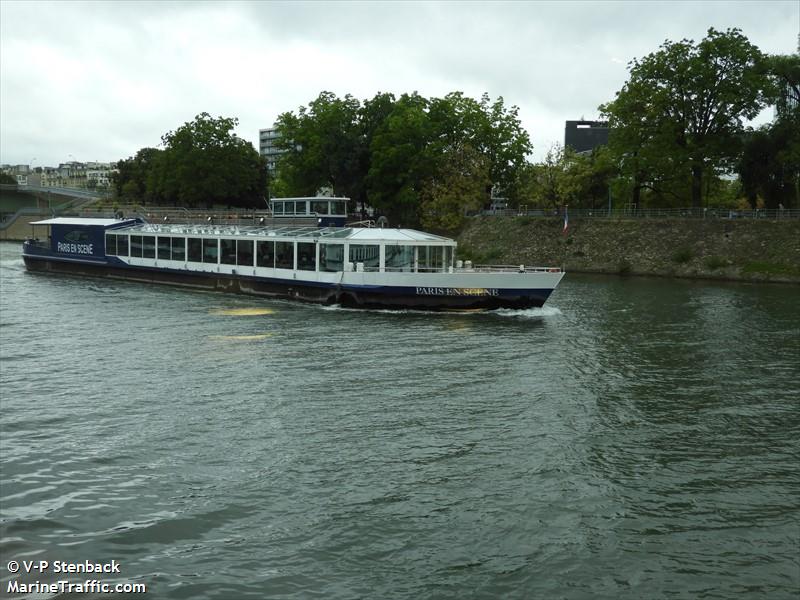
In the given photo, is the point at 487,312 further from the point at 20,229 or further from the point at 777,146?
the point at 20,229

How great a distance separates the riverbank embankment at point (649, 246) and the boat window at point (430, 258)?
97.7 feet

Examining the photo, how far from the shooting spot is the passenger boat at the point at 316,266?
37.5 meters

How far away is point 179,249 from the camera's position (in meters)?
52.6

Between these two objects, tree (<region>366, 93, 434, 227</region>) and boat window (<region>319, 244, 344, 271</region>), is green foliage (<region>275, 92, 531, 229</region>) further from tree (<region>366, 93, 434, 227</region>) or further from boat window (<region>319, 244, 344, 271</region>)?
boat window (<region>319, 244, 344, 271</region>)

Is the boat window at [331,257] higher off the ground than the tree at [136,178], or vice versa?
the tree at [136,178]

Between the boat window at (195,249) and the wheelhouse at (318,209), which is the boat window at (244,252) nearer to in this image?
the boat window at (195,249)

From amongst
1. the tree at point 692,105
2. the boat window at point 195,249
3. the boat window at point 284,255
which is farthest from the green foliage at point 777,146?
the boat window at point 195,249

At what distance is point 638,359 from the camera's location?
26219 mm

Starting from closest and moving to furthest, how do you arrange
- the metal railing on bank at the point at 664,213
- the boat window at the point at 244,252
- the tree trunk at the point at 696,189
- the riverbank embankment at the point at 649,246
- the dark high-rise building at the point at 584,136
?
the boat window at the point at 244,252 < the riverbank embankment at the point at 649,246 < the metal railing on bank at the point at 664,213 < the tree trunk at the point at 696,189 < the dark high-rise building at the point at 584,136

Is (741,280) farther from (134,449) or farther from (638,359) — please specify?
(134,449)

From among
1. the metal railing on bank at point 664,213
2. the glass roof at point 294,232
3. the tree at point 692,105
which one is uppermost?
the tree at point 692,105

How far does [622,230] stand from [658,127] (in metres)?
10.0

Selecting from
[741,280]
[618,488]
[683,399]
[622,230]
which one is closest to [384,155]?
[622,230]

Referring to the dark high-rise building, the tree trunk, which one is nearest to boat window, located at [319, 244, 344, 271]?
the tree trunk
